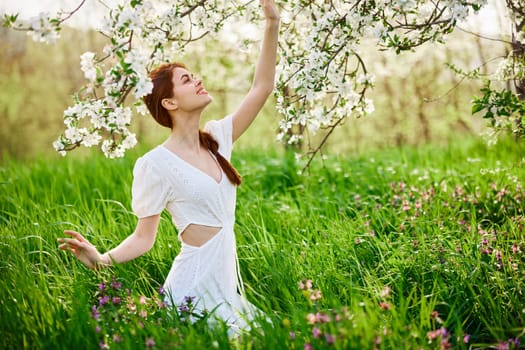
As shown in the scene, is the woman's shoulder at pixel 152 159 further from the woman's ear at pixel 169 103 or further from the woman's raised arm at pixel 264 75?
the woman's raised arm at pixel 264 75

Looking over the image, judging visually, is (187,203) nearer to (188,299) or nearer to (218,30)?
(188,299)

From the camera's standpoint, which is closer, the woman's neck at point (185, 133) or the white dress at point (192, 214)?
the white dress at point (192, 214)

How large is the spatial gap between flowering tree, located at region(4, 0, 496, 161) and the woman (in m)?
0.17

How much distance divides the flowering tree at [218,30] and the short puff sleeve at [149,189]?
0.14 meters

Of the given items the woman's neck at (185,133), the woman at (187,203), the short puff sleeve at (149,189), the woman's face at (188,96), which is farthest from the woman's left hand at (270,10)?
the short puff sleeve at (149,189)

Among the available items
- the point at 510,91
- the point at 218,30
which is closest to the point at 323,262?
the point at 510,91

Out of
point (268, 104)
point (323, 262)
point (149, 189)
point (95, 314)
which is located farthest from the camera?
point (268, 104)

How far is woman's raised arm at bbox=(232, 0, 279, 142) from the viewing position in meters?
2.80

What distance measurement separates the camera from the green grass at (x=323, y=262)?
229 cm

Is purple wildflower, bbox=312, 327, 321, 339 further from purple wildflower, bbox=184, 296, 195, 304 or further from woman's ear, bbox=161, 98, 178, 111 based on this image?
woman's ear, bbox=161, 98, 178, 111

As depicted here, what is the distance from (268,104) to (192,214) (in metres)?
8.21

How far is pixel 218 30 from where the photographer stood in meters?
3.23

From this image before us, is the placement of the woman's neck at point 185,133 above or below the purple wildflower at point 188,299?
above

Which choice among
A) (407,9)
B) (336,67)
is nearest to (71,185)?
(336,67)
